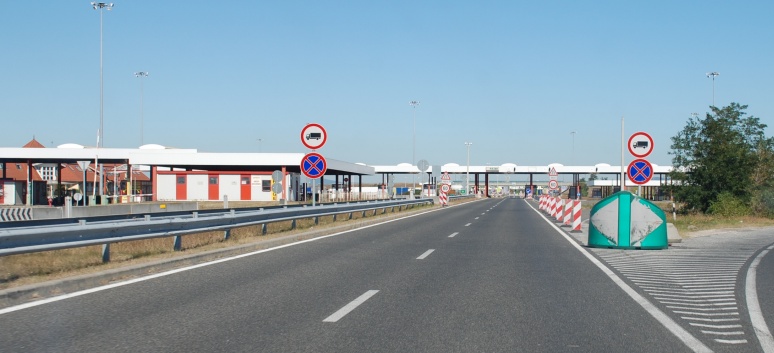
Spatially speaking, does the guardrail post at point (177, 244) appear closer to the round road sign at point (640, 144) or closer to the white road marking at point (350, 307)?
the white road marking at point (350, 307)

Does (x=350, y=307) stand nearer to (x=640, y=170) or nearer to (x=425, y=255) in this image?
(x=425, y=255)

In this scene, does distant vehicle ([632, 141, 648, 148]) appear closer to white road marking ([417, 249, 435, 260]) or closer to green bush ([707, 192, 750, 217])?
white road marking ([417, 249, 435, 260])

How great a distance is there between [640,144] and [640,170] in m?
0.65

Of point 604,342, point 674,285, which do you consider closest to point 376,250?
point 674,285

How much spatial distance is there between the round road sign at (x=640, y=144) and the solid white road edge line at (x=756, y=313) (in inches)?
203

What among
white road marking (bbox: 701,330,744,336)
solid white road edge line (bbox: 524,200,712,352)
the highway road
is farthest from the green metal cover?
white road marking (bbox: 701,330,744,336)

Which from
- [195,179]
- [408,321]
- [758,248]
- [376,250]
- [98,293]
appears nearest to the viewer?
[408,321]

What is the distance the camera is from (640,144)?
17469 millimetres

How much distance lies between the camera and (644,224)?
1619 centimetres

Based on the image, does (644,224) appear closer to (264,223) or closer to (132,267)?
(264,223)

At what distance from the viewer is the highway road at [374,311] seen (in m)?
6.35

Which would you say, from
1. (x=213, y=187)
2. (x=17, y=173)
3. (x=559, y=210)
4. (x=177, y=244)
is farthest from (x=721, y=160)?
(x=17, y=173)

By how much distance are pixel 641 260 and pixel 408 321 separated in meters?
8.25

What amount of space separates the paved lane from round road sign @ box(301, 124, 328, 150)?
757cm
